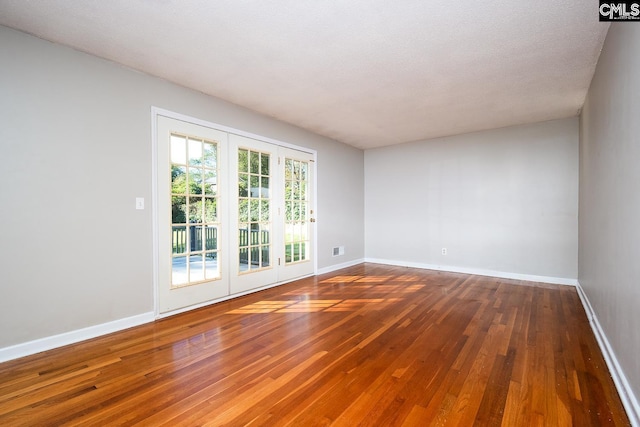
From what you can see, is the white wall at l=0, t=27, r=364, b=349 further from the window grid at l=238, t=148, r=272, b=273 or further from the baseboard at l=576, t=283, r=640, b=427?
the baseboard at l=576, t=283, r=640, b=427

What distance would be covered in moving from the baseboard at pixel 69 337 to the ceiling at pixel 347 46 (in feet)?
8.23

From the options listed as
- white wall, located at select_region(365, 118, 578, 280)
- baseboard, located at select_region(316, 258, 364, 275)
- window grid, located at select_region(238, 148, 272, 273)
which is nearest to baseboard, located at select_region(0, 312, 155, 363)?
window grid, located at select_region(238, 148, 272, 273)

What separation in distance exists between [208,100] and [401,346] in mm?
3467

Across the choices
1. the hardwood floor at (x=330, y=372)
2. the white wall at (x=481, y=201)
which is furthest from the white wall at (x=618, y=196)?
the white wall at (x=481, y=201)

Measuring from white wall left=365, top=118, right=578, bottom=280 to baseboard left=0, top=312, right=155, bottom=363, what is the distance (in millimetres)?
4753

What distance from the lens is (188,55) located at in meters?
2.69

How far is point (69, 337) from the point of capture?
2537 mm

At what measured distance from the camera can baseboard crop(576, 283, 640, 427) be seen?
155 centimetres

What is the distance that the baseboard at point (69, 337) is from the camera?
2.27 meters

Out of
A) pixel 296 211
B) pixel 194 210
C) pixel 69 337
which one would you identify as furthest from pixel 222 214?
pixel 69 337

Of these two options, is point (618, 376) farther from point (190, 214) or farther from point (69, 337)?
point (69, 337)

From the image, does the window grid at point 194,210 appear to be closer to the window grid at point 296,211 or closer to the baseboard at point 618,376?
the window grid at point 296,211
